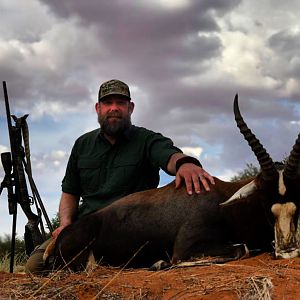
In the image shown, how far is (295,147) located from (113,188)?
225 centimetres

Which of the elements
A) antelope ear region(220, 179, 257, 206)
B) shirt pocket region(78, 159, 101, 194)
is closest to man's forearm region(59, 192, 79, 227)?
shirt pocket region(78, 159, 101, 194)

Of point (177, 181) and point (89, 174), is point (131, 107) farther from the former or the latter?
point (177, 181)

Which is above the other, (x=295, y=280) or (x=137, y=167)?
(x=137, y=167)

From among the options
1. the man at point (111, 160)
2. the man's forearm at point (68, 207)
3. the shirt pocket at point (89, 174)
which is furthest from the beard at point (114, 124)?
the man's forearm at point (68, 207)

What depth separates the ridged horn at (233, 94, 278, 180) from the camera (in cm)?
514

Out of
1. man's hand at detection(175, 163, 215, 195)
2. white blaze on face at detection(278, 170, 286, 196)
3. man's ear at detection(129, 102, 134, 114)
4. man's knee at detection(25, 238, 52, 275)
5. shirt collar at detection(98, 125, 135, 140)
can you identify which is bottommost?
man's knee at detection(25, 238, 52, 275)

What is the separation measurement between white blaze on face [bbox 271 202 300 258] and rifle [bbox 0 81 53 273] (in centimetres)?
436

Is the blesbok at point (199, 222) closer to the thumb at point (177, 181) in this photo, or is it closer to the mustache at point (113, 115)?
the thumb at point (177, 181)

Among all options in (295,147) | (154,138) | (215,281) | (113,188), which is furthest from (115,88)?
(215,281)

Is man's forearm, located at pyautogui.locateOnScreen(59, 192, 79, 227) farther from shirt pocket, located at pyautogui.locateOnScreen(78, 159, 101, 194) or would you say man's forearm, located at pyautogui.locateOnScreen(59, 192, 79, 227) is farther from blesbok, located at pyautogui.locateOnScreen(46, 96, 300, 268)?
blesbok, located at pyautogui.locateOnScreen(46, 96, 300, 268)

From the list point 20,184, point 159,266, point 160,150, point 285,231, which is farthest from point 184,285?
point 20,184

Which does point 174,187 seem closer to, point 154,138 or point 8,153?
point 154,138

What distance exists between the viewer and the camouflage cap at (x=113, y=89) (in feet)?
22.8

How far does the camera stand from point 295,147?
520 cm
